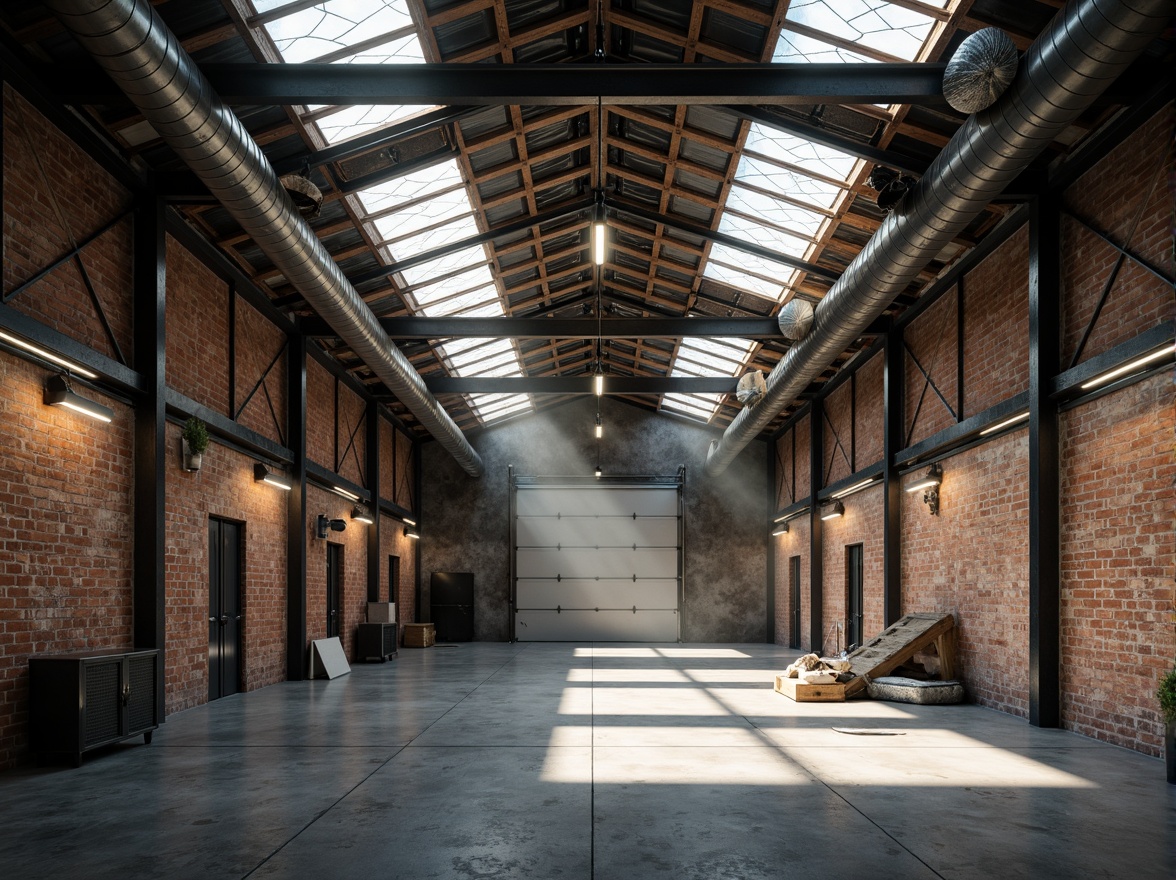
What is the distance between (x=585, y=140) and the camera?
1090 cm

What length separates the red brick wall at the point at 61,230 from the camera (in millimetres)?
6945

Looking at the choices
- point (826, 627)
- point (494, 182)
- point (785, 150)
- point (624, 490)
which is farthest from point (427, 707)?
point (624, 490)

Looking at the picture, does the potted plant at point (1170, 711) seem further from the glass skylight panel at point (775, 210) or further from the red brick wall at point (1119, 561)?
the glass skylight panel at point (775, 210)

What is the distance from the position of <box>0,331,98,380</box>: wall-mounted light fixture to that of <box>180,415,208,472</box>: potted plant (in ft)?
6.04

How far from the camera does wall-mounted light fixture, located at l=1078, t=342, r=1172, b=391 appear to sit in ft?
22.7

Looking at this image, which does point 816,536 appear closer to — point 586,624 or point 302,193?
point 586,624

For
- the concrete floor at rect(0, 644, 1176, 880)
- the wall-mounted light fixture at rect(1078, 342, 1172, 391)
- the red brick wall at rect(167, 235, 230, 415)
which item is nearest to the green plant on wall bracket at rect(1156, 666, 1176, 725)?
the concrete floor at rect(0, 644, 1176, 880)

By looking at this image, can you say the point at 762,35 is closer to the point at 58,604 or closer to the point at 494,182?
the point at 494,182

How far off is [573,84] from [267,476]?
24.2ft

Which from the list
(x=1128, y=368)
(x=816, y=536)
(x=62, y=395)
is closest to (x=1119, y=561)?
(x=1128, y=368)

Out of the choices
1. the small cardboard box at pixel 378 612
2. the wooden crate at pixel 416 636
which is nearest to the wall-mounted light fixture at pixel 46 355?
the small cardboard box at pixel 378 612

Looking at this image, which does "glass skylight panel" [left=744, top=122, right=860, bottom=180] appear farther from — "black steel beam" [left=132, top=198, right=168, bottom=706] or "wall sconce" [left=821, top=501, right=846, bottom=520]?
"wall sconce" [left=821, top=501, right=846, bottom=520]

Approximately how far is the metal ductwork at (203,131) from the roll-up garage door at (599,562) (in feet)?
45.1

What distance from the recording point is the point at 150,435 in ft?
28.8
